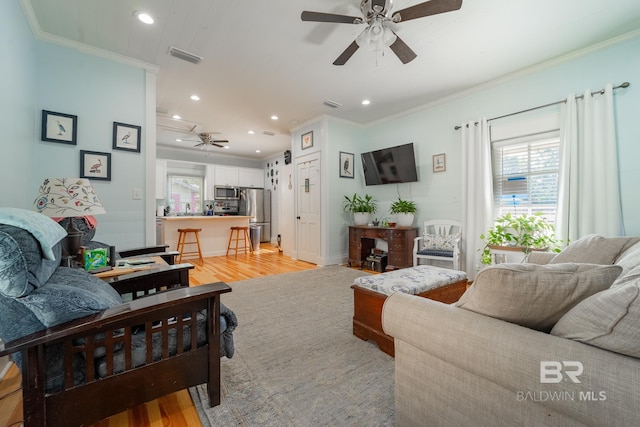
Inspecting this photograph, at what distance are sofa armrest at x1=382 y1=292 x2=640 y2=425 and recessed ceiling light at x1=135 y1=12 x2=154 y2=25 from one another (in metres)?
3.06

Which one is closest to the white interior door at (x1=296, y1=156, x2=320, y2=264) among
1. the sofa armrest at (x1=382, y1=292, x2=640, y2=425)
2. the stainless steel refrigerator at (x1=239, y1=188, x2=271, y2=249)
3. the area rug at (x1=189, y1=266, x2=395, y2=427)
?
the area rug at (x1=189, y1=266, x2=395, y2=427)

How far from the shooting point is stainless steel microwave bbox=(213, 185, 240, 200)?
24.4 ft

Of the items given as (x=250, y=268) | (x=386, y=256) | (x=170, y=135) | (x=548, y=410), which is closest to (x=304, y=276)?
(x=250, y=268)

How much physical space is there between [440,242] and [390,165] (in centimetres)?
157

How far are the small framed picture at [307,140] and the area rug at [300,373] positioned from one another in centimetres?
324

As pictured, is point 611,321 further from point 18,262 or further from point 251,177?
point 251,177

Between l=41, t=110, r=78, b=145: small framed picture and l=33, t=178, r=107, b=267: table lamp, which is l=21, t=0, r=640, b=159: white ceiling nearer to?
l=41, t=110, r=78, b=145: small framed picture

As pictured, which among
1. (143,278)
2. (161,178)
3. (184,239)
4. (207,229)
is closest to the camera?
(143,278)

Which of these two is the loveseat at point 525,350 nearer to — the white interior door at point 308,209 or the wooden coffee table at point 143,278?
the wooden coffee table at point 143,278

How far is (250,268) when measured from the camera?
180 inches

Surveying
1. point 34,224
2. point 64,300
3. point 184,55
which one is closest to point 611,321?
point 64,300

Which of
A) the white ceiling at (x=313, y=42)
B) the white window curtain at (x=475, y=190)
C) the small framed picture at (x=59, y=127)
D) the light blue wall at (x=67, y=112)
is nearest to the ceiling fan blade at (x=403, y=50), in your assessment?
the white ceiling at (x=313, y=42)

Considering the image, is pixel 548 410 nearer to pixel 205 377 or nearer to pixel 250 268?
pixel 205 377

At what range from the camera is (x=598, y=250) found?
160 centimetres
